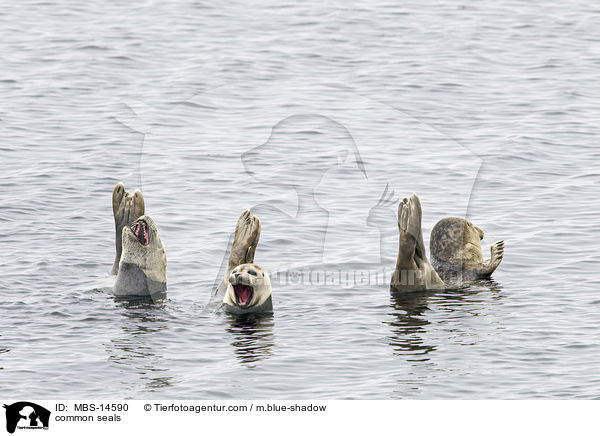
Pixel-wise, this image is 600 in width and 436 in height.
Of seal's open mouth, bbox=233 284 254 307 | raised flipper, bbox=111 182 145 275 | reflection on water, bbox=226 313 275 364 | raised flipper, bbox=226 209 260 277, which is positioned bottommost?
reflection on water, bbox=226 313 275 364

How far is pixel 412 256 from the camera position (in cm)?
1338

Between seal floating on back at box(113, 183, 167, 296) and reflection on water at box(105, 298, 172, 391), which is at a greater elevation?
seal floating on back at box(113, 183, 167, 296)

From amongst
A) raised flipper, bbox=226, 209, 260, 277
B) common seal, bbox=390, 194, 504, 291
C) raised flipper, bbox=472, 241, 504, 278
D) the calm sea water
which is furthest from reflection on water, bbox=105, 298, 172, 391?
raised flipper, bbox=472, 241, 504, 278

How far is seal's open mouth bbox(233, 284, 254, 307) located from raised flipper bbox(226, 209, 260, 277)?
1.91 ft

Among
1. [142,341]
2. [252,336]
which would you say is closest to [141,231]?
[142,341]

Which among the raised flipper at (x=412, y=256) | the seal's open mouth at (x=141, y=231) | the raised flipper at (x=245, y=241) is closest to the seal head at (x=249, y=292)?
the raised flipper at (x=245, y=241)

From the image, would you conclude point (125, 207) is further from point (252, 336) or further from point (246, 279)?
point (252, 336)

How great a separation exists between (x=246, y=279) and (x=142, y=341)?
1.43 metres

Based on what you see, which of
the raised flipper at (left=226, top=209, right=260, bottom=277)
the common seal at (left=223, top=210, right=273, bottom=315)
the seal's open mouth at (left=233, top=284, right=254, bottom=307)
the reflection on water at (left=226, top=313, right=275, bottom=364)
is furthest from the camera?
the raised flipper at (left=226, top=209, right=260, bottom=277)

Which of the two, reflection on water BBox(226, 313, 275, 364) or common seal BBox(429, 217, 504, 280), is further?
common seal BBox(429, 217, 504, 280)

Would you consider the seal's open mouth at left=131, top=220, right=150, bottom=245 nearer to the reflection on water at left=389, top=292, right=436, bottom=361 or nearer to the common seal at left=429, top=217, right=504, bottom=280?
the reflection on water at left=389, top=292, right=436, bottom=361

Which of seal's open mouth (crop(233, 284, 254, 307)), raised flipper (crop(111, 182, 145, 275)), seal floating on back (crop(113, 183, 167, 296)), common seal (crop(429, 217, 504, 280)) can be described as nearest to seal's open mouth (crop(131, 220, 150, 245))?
seal floating on back (crop(113, 183, 167, 296))

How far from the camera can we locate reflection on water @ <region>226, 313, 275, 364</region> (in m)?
11.3
